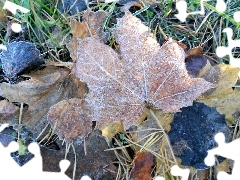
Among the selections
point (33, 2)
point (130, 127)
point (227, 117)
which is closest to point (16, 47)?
point (33, 2)

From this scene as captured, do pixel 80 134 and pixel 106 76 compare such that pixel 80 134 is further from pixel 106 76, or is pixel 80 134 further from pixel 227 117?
pixel 227 117

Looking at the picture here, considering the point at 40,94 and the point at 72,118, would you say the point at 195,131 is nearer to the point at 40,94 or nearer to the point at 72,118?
the point at 72,118

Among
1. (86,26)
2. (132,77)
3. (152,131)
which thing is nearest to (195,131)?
(152,131)

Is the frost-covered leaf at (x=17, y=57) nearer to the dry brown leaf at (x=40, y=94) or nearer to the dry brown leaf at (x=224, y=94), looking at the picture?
the dry brown leaf at (x=40, y=94)

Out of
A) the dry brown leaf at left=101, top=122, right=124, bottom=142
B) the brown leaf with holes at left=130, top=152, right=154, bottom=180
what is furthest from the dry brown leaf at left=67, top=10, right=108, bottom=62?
the brown leaf with holes at left=130, top=152, right=154, bottom=180

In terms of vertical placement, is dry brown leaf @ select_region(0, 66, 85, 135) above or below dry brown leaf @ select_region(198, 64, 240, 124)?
below

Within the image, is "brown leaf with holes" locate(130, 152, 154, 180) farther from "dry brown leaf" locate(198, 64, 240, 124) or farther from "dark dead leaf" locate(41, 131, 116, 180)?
"dry brown leaf" locate(198, 64, 240, 124)
